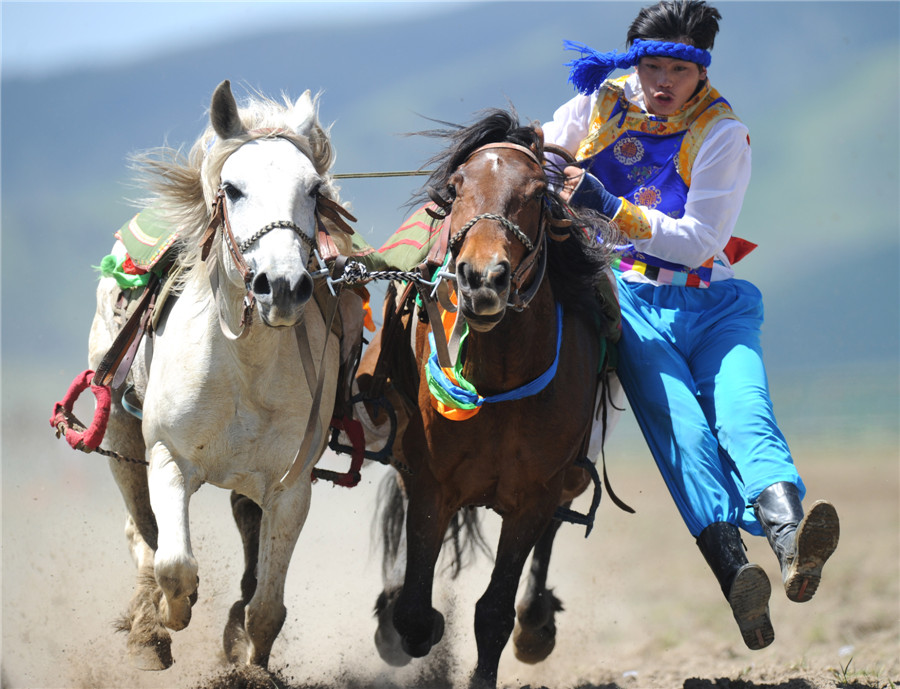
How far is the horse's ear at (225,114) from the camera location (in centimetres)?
349

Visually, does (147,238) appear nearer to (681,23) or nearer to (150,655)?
(150,655)

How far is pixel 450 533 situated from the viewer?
17.6 ft

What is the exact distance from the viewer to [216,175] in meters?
3.56

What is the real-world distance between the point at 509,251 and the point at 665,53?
139 cm

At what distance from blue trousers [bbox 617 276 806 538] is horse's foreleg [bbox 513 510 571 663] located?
1410 mm

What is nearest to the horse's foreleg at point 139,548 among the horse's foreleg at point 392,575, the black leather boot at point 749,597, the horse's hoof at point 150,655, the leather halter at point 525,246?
the horse's hoof at point 150,655

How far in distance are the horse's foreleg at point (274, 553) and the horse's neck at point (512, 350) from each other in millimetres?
802

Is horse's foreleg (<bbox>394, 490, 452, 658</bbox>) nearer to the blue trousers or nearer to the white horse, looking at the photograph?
the white horse

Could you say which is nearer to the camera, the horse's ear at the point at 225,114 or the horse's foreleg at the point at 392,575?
the horse's ear at the point at 225,114

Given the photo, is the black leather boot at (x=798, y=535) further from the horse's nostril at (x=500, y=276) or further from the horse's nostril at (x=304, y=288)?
the horse's nostril at (x=304, y=288)

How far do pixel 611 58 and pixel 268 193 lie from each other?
177cm

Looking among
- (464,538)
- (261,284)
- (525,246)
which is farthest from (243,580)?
(525,246)

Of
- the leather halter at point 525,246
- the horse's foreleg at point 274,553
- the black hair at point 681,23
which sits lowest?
the horse's foreleg at point 274,553

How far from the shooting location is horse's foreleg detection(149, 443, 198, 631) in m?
3.43
